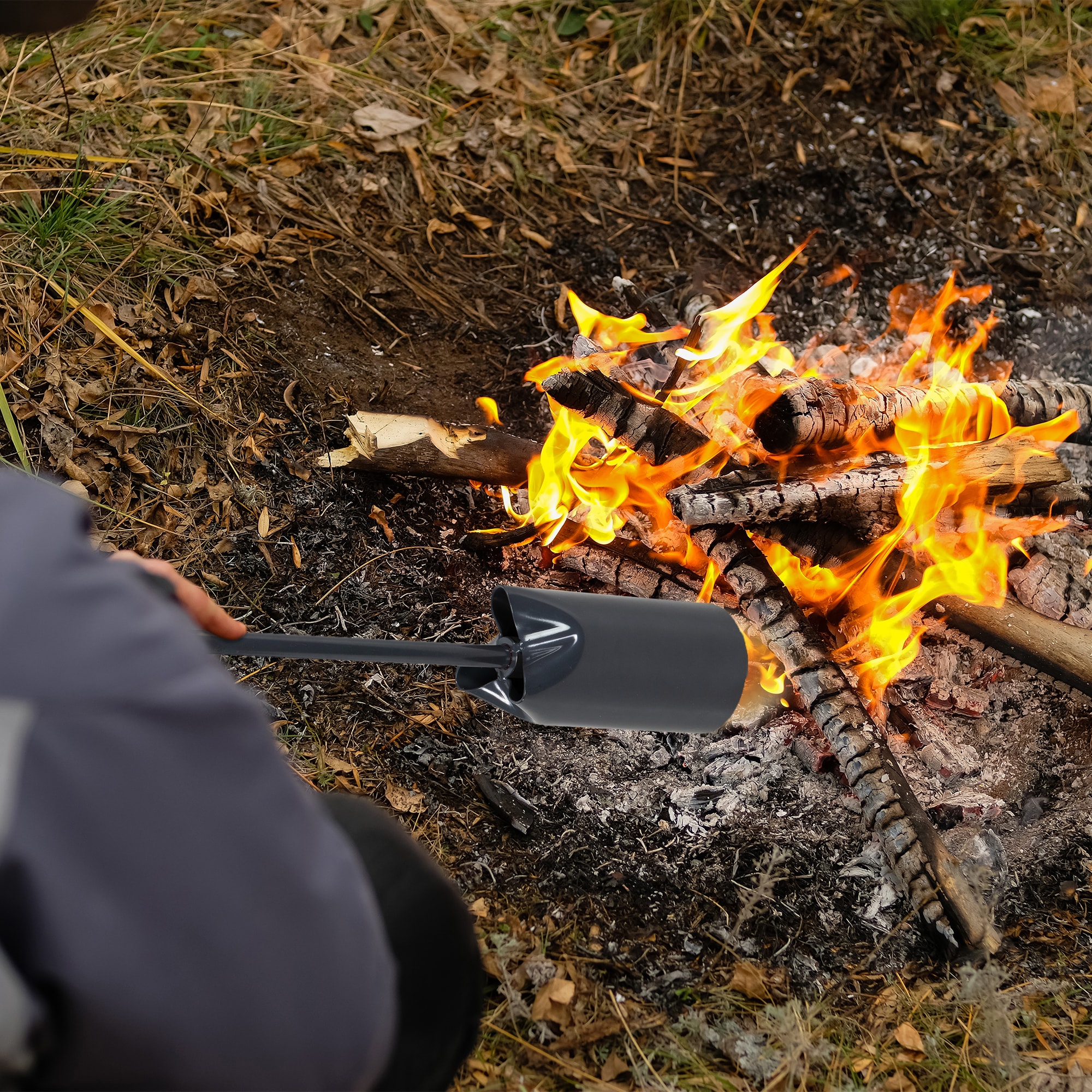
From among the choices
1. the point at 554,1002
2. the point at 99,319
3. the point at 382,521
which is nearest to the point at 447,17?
the point at 99,319

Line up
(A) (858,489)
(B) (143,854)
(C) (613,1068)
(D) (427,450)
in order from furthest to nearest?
(D) (427,450)
(A) (858,489)
(C) (613,1068)
(B) (143,854)

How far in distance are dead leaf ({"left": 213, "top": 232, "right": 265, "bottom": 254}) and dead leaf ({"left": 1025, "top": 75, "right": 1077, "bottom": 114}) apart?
318cm

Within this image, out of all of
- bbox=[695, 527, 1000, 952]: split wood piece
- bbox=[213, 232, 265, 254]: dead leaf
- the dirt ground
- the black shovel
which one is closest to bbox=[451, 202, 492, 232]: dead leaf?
the dirt ground

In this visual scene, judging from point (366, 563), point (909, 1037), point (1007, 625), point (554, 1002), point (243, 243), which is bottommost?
point (909, 1037)

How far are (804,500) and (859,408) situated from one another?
0.37 meters

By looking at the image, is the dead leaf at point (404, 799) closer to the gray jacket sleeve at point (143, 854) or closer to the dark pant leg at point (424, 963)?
the dark pant leg at point (424, 963)

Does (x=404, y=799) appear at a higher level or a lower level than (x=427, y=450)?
lower

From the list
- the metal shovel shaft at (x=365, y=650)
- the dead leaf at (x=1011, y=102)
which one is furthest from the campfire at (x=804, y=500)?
the dead leaf at (x=1011, y=102)

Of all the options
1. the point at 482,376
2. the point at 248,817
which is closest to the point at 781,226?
the point at 482,376

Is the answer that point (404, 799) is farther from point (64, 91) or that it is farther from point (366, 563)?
point (64, 91)

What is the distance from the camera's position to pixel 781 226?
3303mm

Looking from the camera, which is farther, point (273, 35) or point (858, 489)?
point (273, 35)

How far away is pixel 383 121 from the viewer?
122 inches

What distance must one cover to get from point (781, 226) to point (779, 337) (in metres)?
0.52
